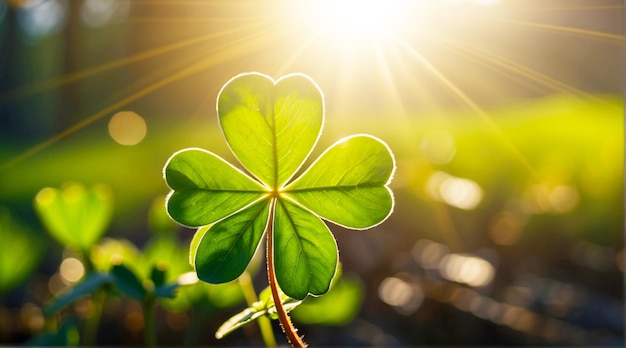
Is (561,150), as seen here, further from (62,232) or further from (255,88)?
(255,88)

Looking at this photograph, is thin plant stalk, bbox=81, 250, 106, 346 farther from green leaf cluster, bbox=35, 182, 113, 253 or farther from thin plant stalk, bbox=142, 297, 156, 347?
thin plant stalk, bbox=142, 297, 156, 347

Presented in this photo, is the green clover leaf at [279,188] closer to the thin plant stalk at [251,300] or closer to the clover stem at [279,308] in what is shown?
the clover stem at [279,308]

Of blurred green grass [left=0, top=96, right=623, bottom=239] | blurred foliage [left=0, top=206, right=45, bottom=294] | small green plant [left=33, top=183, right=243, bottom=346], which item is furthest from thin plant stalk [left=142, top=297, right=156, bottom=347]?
blurred green grass [left=0, top=96, right=623, bottom=239]

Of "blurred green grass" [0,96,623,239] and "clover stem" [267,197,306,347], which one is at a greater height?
"blurred green grass" [0,96,623,239]

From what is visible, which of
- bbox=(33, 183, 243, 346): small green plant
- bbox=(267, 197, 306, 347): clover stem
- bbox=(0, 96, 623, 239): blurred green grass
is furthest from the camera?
bbox=(0, 96, 623, 239): blurred green grass

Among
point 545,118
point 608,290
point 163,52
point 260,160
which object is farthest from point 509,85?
point 260,160

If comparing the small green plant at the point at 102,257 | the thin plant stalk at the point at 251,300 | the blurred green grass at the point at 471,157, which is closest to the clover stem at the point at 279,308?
the thin plant stalk at the point at 251,300

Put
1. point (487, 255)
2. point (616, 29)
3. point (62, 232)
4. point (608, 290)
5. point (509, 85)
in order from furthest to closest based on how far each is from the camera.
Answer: point (509, 85) → point (616, 29) → point (487, 255) → point (608, 290) → point (62, 232)

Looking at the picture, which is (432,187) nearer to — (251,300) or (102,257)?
(102,257)
